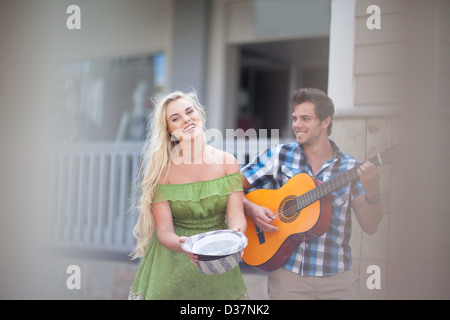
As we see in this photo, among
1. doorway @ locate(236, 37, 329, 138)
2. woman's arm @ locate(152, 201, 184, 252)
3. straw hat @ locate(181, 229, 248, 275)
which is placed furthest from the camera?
doorway @ locate(236, 37, 329, 138)

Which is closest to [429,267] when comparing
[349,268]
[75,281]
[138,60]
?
[349,268]

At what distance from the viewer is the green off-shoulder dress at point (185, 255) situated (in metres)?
2.28

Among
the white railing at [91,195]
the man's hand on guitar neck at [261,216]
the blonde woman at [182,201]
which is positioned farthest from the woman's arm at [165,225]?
the white railing at [91,195]

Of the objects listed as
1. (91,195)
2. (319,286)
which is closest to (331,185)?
(319,286)

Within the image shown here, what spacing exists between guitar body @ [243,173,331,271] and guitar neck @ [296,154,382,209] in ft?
0.06

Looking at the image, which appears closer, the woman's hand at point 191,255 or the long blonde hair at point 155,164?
the woman's hand at point 191,255

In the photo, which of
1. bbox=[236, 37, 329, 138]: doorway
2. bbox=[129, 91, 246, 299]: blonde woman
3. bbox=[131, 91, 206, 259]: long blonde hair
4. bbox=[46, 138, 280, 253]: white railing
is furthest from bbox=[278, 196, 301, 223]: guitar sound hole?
bbox=[236, 37, 329, 138]: doorway

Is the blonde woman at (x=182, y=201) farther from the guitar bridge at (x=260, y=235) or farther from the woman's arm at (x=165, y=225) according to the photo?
the guitar bridge at (x=260, y=235)

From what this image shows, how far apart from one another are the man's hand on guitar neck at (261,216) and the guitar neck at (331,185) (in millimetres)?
162

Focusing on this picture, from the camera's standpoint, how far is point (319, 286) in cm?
238

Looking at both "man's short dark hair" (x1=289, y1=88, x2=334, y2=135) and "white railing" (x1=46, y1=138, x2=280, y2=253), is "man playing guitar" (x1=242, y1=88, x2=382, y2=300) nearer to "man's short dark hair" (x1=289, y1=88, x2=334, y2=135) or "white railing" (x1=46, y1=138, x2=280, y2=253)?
"man's short dark hair" (x1=289, y1=88, x2=334, y2=135)

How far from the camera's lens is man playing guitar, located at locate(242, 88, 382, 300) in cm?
236

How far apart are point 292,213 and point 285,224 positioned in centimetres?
6

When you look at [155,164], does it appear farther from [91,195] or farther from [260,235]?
[91,195]
